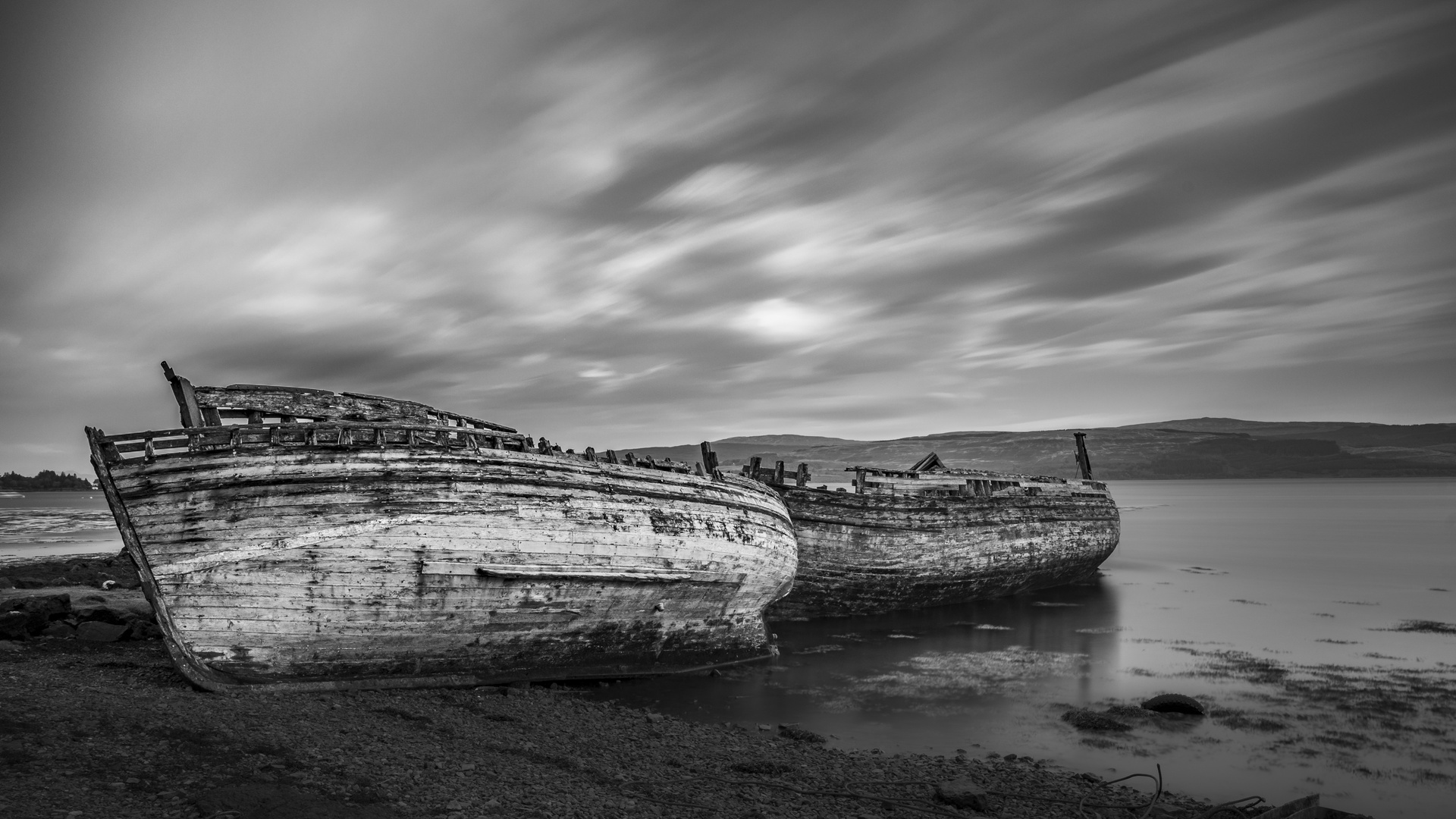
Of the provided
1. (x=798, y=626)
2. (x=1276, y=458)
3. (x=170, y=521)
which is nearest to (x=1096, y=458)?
(x=1276, y=458)

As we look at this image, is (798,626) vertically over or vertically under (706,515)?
under

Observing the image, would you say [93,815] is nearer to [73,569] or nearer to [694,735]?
[694,735]

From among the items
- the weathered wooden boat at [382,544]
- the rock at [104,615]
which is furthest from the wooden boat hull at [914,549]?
the rock at [104,615]

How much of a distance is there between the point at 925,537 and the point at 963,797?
1301cm

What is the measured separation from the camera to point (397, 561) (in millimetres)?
10125

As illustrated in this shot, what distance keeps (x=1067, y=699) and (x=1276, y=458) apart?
21421 cm

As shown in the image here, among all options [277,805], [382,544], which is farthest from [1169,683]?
[277,805]

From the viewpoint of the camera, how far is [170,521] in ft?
31.2

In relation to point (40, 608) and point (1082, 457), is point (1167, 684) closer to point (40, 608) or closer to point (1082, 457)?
point (40, 608)

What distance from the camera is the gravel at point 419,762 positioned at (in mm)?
6598

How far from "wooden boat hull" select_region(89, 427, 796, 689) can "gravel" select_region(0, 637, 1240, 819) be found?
51 centimetres

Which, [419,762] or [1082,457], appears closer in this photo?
[419,762]

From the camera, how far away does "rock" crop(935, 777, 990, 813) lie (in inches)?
319

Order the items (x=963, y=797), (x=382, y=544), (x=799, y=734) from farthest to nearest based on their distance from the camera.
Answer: (x=799, y=734) < (x=382, y=544) < (x=963, y=797)
